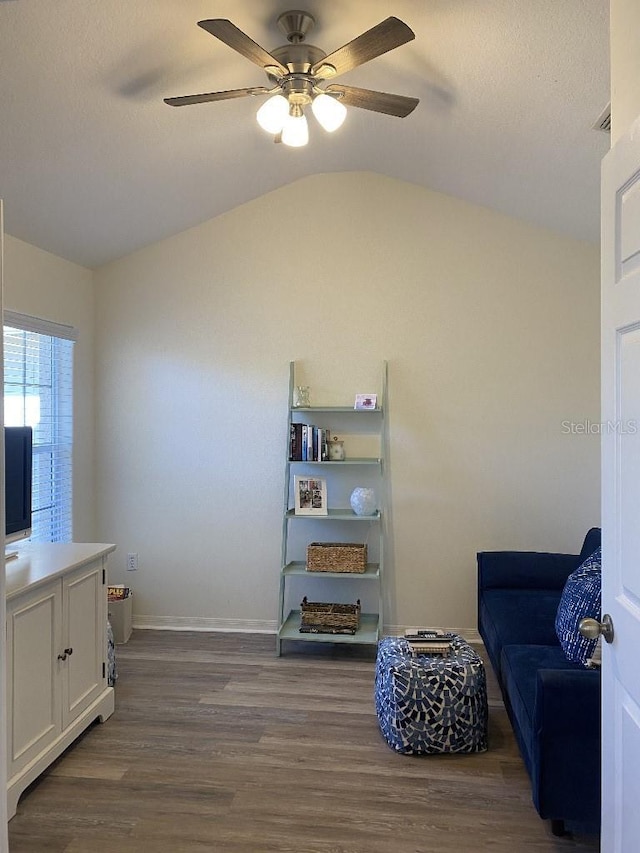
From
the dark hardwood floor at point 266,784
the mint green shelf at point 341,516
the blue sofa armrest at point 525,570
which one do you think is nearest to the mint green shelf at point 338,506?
the mint green shelf at point 341,516

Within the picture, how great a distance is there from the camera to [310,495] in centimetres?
435

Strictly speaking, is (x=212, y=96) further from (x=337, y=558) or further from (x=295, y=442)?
(x=337, y=558)

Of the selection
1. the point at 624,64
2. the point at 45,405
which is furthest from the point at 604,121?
the point at 45,405

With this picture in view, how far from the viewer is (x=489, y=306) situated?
4316 mm

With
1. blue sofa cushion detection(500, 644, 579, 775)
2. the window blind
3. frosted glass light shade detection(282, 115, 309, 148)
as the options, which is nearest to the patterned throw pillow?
blue sofa cushion detection(500, 644, 579, 775)

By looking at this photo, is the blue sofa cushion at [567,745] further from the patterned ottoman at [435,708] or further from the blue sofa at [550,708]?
the patterned ottoman at [435,708]

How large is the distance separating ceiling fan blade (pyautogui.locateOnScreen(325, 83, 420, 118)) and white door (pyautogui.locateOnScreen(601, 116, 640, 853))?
4.01 feet

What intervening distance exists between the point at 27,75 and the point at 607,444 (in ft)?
7.86

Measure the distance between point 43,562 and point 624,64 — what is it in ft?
8.83

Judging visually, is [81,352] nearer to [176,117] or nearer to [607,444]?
[176,117]

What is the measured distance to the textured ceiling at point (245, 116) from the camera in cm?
239

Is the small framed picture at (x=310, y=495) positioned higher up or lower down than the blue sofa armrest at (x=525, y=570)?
higher up

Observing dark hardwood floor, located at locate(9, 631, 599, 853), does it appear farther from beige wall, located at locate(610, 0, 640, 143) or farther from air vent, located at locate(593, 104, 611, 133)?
air vent, located at locate(593, 104, 611, 133)

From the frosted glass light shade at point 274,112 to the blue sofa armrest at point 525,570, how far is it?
2.62 meters
